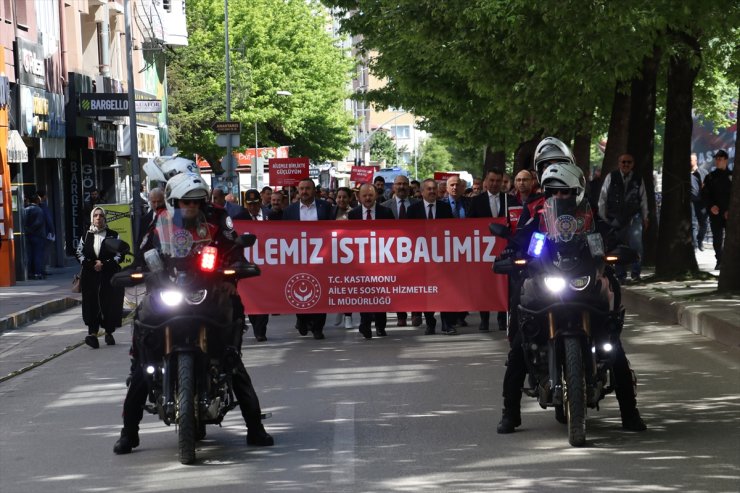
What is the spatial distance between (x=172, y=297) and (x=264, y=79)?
6597 cm

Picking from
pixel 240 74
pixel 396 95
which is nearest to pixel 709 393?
pixel 396 95

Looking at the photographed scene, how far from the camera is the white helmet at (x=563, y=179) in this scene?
937cm

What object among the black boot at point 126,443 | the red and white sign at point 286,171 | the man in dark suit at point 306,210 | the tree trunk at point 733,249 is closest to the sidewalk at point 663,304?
the tree trunk at point 733,249

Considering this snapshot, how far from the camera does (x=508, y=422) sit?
966 cm

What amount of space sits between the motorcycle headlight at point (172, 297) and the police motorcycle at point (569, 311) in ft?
6.98

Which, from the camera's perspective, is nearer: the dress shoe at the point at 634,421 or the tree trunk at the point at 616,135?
the dress shoe at the point at 634,421

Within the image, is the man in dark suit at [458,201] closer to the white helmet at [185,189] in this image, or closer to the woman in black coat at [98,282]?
the woman in black coat at [98,282]

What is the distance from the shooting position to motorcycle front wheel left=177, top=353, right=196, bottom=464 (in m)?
8.54

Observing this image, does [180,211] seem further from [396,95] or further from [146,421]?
[396,95]

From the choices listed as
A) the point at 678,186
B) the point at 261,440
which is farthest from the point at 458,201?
the point at 261,440

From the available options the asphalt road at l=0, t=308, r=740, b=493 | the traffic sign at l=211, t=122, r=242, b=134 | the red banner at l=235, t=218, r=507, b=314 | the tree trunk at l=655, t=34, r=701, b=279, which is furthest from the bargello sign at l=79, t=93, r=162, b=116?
the asphalt road at l=0, t=308, r=740, b=493

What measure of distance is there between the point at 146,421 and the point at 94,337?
6136mm

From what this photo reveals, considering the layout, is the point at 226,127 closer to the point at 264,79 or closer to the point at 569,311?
the point at 264,79

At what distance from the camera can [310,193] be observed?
17.6 m
